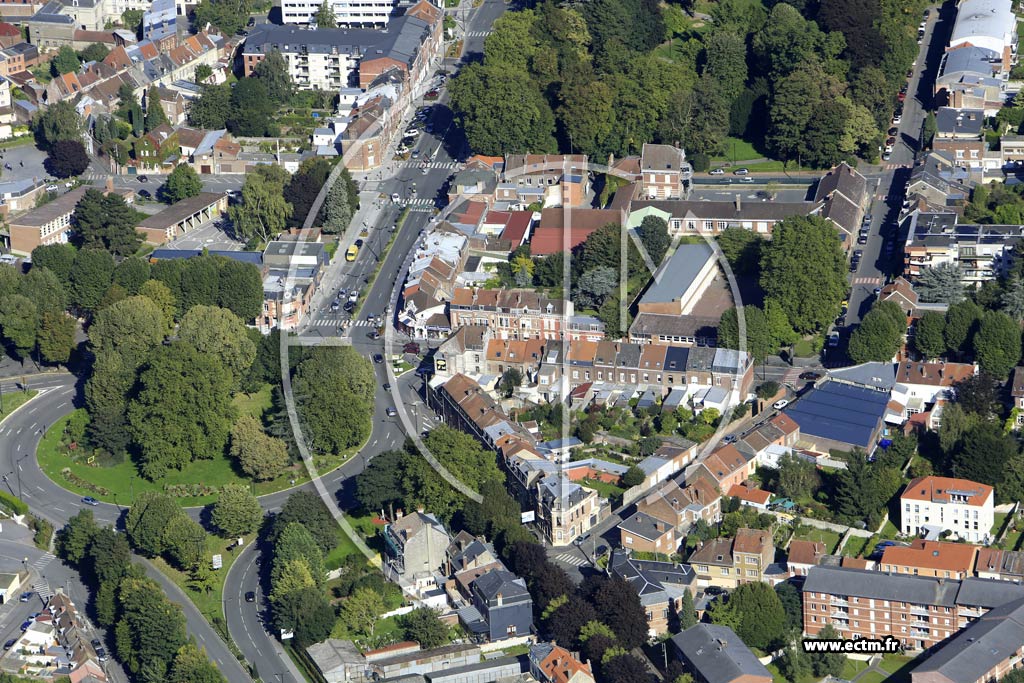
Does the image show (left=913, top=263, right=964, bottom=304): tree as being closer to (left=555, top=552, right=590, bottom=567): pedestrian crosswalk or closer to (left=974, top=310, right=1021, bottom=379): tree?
(left=974, top=310, right=1021, bottom=379): tree

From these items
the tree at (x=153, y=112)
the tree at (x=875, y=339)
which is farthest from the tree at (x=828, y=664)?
the tree at (x=153, y=112)

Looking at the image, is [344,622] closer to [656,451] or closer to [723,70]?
[656,451]

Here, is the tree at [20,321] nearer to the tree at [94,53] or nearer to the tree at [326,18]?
the tree at [94,53]

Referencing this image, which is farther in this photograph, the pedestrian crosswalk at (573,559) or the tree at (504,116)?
the tree at (504,116)

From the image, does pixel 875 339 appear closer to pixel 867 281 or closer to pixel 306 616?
pixel 867 281

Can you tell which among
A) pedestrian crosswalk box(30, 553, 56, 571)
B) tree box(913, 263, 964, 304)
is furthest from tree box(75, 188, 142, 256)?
tree box(913, 263, 964, 304)

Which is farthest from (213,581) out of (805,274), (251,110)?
(251,110)
